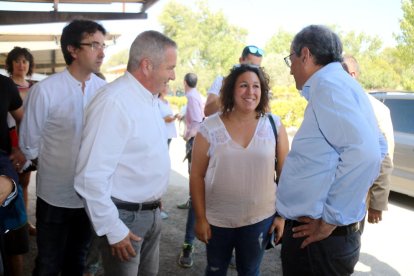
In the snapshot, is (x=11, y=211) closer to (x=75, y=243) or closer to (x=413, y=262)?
(x=75, y=243)

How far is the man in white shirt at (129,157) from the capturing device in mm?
1735

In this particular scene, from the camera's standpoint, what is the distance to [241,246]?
2.46 meters

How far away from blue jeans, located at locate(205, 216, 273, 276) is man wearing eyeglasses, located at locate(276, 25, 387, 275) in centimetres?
43

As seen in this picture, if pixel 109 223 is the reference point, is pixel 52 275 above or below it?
below

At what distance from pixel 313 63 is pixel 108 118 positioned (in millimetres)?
1072

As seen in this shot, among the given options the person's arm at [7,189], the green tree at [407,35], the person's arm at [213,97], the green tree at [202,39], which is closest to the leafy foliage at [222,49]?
the green tree at [202,39]

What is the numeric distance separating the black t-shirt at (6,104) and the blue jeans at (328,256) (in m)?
2.08

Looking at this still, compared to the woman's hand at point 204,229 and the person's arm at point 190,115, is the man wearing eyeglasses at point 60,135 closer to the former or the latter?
the woman's hand at point 204,229

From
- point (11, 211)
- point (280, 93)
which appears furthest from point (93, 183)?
point (280, 93)

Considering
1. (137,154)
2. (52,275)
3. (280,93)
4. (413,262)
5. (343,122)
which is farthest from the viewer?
(280,93)

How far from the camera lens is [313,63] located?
190cm

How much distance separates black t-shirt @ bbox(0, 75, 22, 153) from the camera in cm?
259

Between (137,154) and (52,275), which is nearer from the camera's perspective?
(137,154)

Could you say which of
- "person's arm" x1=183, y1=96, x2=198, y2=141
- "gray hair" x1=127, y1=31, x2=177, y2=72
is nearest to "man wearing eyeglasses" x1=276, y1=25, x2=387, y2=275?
"gray hair" x1=127, y1=31, x2=177, y2=72
